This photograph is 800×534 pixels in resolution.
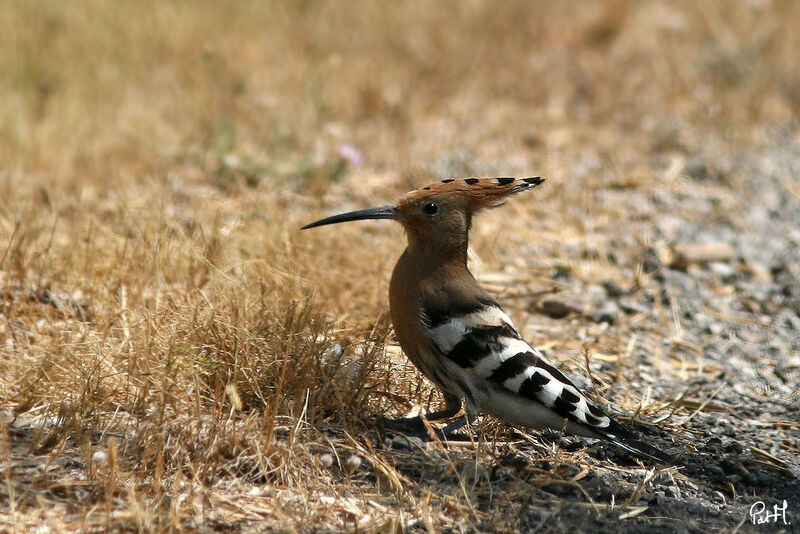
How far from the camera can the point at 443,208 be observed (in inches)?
111

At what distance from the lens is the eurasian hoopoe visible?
264 centimetres

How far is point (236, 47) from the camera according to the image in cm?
623

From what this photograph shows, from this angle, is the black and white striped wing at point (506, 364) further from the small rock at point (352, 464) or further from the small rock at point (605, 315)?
the small rock at point (605, 315)

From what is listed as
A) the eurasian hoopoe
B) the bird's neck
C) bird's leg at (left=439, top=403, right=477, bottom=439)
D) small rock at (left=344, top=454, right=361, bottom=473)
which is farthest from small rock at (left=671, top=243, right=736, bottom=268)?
small rock at (left=344, top=454, right=361, bottom=473)

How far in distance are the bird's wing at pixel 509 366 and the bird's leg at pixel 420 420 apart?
0.61 ft

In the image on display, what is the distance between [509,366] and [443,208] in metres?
0.52

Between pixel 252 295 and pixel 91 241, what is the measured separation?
31.7 inches

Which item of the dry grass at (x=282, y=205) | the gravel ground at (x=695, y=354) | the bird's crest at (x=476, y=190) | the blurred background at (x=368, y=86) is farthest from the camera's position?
the blurred background at (x=368, y=86)

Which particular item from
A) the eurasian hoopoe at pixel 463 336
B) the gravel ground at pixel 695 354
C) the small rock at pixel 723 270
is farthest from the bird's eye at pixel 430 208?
the small rock at pixel 723 270

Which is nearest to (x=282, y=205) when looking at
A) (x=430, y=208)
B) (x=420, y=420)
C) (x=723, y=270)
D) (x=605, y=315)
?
(x=605, y=315)

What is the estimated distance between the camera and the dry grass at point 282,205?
240 cm

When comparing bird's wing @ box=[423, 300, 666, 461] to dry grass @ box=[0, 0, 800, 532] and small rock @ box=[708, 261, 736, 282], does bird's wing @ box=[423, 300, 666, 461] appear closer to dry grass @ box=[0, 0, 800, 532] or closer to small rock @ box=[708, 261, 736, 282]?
dry grass @ box=[0, 0, 800, 532]

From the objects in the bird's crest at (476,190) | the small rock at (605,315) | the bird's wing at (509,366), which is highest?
the bird's crest at (476,190)

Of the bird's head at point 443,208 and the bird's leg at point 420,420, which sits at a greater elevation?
the bird's head at point 443,208
